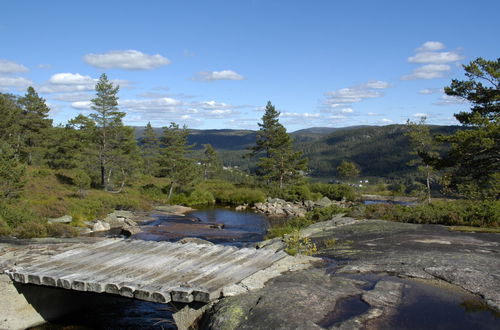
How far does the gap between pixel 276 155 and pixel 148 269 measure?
154 ft

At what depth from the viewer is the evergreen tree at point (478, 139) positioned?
22.0m

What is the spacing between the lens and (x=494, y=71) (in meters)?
22.9

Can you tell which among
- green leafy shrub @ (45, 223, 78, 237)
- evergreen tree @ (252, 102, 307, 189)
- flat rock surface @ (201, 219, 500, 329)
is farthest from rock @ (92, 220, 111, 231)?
evergreen tree @ (252, 102, 307, 189)

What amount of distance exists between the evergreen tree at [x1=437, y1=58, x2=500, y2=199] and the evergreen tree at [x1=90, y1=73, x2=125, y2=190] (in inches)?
1237

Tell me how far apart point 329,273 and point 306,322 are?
294 centimetres

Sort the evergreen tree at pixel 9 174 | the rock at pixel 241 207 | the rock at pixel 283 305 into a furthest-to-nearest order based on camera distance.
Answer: the rock at pixel 241 207
the evergreen tree at pixel 9 174
the rock at pixel 283 305

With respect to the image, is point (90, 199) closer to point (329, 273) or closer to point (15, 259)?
point (15, 259)

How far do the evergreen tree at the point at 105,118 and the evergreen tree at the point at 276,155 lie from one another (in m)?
19.8

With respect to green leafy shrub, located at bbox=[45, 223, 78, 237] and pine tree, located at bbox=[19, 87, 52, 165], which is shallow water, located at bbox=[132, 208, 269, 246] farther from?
pine tree, located at bbox=[19, 87, 52, 165]

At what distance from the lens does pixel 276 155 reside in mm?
55719

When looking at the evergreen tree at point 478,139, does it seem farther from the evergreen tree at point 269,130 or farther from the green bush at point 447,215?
the evergreen tree at point 269,130

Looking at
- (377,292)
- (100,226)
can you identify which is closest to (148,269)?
(377,292)

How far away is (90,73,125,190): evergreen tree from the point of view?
1674 inches

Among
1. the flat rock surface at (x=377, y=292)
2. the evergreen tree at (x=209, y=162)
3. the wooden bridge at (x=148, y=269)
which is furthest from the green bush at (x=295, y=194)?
the wooden bridge at (x=148, y=269)
